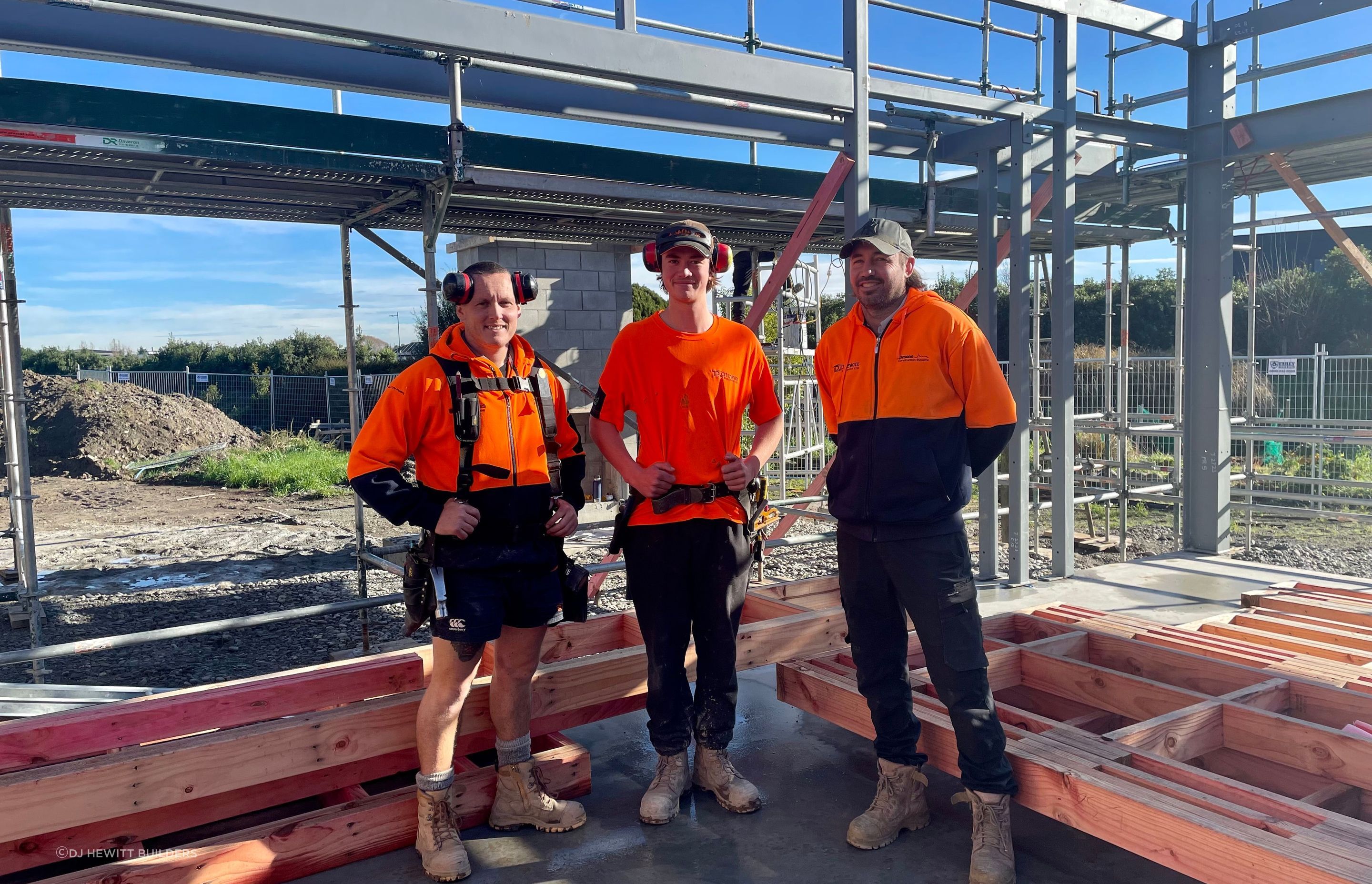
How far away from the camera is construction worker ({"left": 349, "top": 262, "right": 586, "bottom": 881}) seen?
10.1 ft

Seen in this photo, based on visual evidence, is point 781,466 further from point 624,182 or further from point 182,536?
point 182,536

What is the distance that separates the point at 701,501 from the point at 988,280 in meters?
4.07

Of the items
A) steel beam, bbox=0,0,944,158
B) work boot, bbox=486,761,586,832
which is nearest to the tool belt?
work boot, bbox=486,761,586,832

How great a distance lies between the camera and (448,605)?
3.11 metres

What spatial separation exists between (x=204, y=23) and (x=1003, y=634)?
495 centimetres

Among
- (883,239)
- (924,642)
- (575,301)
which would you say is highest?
(575,301)

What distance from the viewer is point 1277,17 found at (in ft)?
22.2

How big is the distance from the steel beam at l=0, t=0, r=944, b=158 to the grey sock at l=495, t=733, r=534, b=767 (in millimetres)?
4039

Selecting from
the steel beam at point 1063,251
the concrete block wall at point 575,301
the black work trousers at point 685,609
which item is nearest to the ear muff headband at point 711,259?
the black work trousers at point 685,609

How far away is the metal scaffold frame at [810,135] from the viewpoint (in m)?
5.01

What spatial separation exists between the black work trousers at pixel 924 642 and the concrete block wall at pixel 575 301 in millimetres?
8179

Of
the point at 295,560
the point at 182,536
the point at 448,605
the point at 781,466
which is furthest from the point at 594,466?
the point at 448,605

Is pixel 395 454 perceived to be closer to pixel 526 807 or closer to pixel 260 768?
pixel 260 768

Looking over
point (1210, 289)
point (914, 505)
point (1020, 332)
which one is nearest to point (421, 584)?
point (914, 505)
